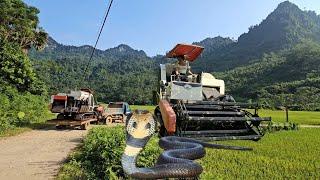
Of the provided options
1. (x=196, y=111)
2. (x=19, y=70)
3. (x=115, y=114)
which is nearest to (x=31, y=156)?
(x=196, y=111)

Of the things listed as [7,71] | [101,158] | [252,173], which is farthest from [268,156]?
[7,71]

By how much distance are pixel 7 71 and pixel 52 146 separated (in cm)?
1565

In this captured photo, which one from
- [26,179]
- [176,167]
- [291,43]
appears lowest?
[26,179]

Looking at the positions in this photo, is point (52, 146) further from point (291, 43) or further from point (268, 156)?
point (291, 43)

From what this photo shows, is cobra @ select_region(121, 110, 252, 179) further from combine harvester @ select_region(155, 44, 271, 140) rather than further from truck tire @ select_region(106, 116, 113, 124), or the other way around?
truck tire @ select_region(106, 116, 113, 124)

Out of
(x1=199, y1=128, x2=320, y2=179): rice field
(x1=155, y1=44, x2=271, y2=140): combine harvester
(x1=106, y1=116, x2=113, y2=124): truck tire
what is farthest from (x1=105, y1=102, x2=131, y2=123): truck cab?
(x1=199, y1=128, x2=320, y2=179): rice field

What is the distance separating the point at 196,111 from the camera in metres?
12.6

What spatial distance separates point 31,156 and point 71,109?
40.0ft

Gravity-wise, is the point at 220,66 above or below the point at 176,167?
above

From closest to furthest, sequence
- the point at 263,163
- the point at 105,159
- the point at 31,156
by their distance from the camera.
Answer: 1. the point at 105,159
2. the point at 263,163
3. the point at 31,156

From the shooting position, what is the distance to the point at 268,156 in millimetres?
10586

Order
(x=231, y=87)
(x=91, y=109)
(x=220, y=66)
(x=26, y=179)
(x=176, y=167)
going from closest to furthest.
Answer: (x=176, y=167) → (x=26, y=179) → (x=91, y=109) → (x=231, y=87) → (x=220, y=66)

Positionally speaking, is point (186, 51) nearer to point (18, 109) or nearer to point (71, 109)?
point (71, 109)

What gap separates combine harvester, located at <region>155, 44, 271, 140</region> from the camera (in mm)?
12125
